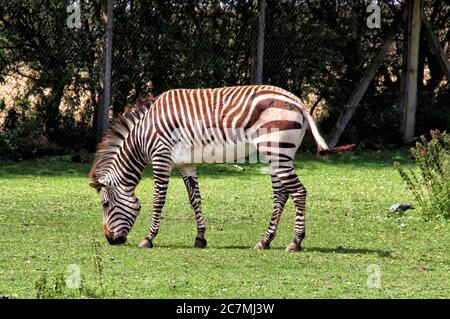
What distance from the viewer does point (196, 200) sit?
12.5m

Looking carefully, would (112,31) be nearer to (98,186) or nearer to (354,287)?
(98,186)

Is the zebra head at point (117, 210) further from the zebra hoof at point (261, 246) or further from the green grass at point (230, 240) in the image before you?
the zebra hoof at point (261, 246)

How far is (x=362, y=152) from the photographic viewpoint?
20.8 meters

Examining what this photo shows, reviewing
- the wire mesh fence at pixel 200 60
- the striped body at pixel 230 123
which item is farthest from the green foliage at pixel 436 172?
the wire mesh fence at pixel 200 60

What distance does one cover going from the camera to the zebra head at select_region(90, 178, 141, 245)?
1215 cm

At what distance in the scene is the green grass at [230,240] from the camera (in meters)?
9.84

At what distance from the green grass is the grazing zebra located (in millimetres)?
332

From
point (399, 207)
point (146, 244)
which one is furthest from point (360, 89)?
point (146, 244)

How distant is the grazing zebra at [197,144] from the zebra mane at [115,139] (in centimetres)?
1

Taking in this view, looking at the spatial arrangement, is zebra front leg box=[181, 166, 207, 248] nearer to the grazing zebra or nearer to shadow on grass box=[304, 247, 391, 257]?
the grazing zebra

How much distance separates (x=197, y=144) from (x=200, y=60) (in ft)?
24.5
